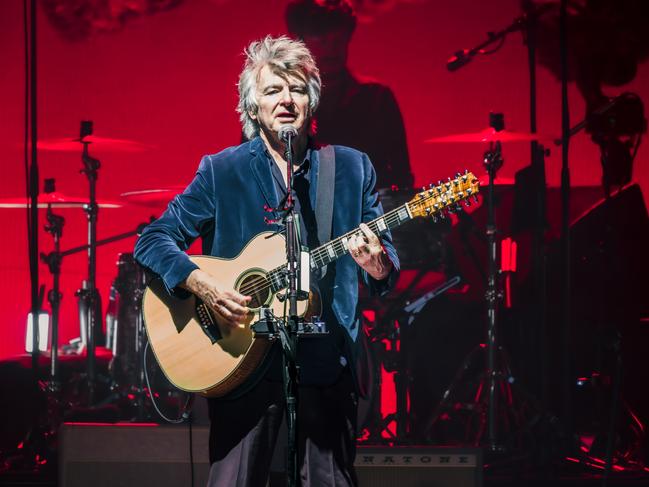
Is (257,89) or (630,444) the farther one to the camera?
(630,444)

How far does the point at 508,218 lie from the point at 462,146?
1.93 ft

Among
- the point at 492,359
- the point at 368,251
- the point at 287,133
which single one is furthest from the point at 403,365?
the point at 287,133

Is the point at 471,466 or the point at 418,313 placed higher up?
the point at 418,313

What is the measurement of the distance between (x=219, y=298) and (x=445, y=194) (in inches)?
35.4

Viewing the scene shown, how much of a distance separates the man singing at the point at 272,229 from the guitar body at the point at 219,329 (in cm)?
4

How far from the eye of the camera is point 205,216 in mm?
3133

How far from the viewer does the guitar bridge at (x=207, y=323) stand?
314 centimetres

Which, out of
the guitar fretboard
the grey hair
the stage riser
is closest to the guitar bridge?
the guitar fretboard

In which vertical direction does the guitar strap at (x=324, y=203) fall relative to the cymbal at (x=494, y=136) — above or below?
below

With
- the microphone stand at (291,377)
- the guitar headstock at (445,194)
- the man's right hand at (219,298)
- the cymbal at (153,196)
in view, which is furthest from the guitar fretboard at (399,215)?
the cymbal at (153,196)

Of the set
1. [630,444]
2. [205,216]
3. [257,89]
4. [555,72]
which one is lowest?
[630,444]

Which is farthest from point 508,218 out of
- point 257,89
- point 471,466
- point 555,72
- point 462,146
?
point 257,89

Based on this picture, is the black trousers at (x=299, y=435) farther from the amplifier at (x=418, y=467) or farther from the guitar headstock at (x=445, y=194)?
the amplifier at (x=418, y=467)

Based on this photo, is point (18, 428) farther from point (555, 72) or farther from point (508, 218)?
point (555, 72)
